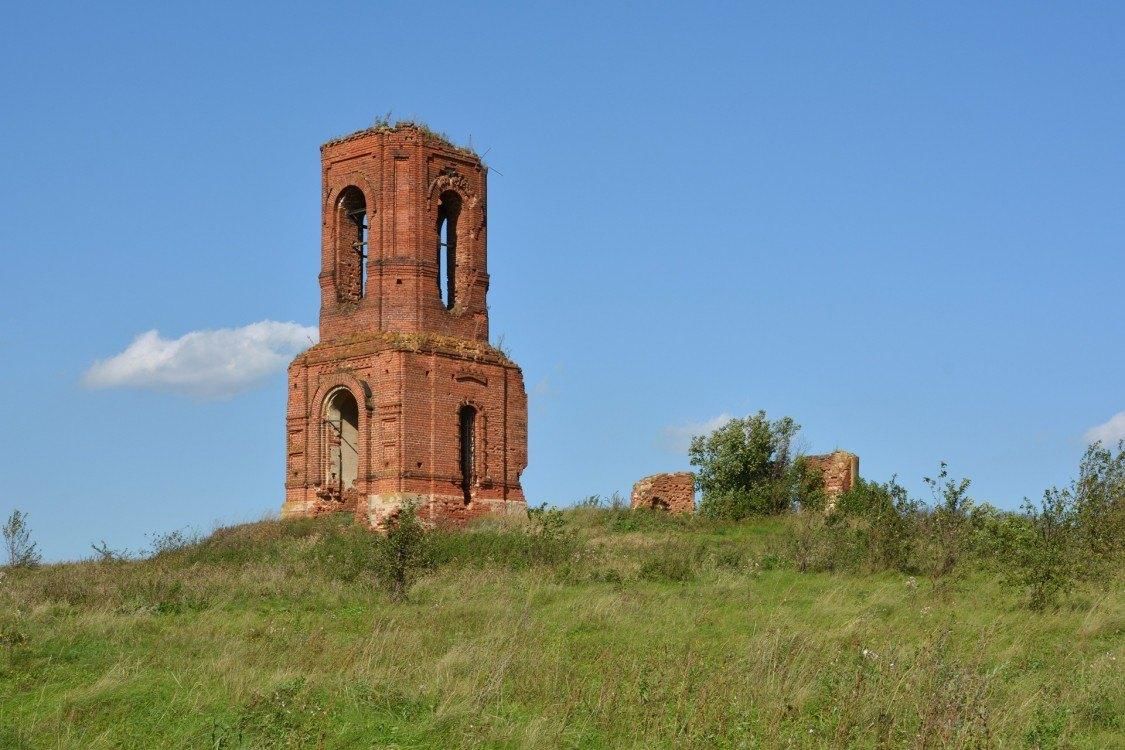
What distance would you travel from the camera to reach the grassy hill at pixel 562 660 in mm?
8672

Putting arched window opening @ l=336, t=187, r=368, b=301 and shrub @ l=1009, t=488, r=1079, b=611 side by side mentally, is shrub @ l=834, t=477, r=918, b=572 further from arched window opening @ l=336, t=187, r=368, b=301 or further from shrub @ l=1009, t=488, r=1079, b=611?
arched window opening @ l=336, t=187, r=368, b=301

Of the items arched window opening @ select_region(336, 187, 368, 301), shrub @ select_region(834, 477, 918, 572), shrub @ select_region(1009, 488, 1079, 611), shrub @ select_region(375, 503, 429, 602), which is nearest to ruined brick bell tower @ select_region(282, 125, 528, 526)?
arched window opening @ select_region(336, 187, 368, 301)

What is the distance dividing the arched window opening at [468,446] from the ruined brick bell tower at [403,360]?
0.03 meters

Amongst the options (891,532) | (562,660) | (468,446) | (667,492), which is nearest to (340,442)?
(468,446)

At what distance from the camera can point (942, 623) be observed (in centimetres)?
1326

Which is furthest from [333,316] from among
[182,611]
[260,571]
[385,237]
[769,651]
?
[769,651]

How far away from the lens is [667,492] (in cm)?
2919

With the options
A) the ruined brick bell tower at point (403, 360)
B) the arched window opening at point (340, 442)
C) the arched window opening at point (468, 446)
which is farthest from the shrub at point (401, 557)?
the arched window opening at point (340, 442)

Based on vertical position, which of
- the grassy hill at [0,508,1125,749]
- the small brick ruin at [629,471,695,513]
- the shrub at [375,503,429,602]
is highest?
the small brick ruin at [629,471,695,513]

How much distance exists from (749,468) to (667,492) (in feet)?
6.47

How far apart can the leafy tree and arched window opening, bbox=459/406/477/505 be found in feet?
17.5

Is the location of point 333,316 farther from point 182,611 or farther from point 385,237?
point 182,611

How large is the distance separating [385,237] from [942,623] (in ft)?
54.0

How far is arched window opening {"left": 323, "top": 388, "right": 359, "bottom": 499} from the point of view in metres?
27.4
